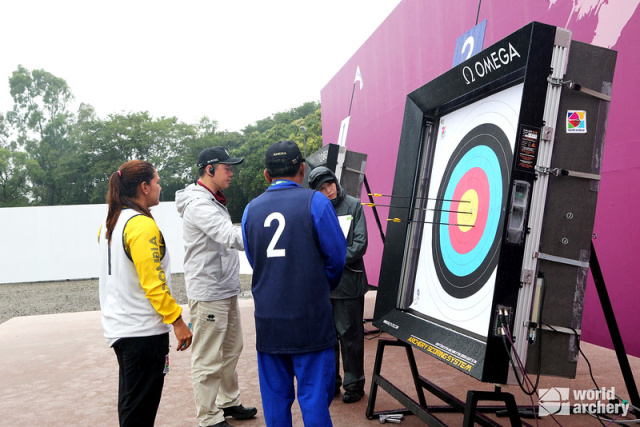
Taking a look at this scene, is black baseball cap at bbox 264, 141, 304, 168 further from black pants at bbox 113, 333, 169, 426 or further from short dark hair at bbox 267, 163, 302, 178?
black pants at bbox 113, 333, 169, 426

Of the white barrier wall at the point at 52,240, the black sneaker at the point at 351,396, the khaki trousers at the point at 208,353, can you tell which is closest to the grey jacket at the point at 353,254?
the black sneaker at the point at 351,396

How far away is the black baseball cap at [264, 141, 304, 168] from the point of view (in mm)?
2182

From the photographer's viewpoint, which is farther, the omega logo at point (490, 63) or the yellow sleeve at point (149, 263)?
the yellow sleeve at point (149, 263)

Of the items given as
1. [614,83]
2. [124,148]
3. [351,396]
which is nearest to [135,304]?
[351,396]

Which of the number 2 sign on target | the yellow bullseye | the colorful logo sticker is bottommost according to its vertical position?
the yellow bullseye

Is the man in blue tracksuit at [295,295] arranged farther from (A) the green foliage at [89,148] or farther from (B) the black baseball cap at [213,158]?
(A) the green foliage at [89,148]

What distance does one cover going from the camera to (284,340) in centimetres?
204

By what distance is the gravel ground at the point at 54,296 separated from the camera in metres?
10.4

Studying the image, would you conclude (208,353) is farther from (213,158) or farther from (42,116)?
(42,116)

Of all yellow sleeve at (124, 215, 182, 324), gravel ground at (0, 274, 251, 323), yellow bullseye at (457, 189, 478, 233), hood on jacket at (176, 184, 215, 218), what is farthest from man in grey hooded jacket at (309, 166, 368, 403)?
gravel ground at (0, 274, 251, 323)

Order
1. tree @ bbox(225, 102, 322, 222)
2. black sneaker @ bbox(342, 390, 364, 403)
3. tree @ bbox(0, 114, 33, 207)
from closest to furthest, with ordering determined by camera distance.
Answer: black sneaker @ bbox(342, 390, 364, 403), tree @ bbox(0, 114, 33, 207), tree @ bbox(225, 102, 322, 222)

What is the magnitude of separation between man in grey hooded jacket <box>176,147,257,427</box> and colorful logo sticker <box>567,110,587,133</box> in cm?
178

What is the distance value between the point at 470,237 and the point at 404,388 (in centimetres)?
181

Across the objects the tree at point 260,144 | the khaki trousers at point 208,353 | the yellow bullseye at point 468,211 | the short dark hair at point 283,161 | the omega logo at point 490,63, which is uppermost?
the tree at point 260,144
